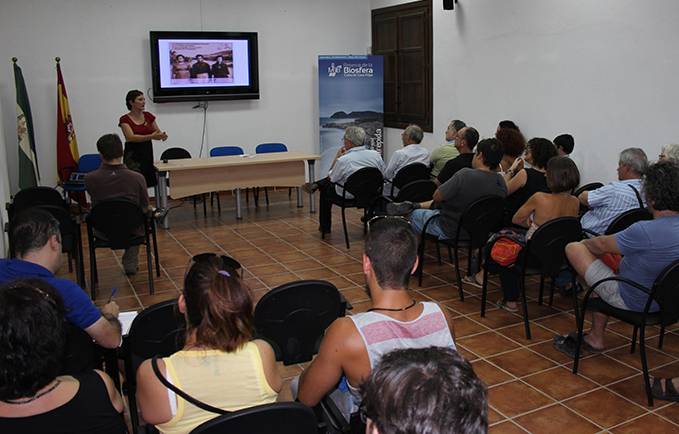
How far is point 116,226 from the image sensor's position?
495 centimetres

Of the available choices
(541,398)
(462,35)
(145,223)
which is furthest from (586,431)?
(462,35)

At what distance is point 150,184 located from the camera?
7.82 metres

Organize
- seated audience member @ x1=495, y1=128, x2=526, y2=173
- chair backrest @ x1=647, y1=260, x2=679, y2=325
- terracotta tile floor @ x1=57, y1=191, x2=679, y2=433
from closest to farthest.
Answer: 1. chair backrest @ x1=647, y1=260, x2=679, y2=325
2. terracotta tile floor @ x1=57, y1=191, x2=679, y2=433
3. seated audience member @ x1=495, y1=128, x2=526, y2=173

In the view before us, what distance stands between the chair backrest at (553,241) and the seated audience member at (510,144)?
1841 mm

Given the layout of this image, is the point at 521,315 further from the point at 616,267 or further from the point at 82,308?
the point at 82,308

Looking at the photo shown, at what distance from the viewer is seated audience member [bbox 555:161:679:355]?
3154 millimetres

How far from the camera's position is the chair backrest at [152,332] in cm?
266

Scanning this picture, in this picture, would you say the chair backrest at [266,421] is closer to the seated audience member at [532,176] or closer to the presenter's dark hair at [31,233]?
the presenter's dark hair at [31,233]

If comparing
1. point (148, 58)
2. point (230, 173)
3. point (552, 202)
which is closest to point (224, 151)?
point (230, 173)

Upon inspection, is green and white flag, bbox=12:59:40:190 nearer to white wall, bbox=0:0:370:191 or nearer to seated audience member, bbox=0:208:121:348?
white wall, bbox=0:0:370:191

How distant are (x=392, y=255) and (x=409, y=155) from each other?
4.46 meters

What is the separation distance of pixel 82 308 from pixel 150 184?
546 centimetres

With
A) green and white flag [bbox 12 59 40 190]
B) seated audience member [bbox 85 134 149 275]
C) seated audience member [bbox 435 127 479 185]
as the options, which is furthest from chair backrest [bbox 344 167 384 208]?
green and white flag [bbox 12 59 40 190]

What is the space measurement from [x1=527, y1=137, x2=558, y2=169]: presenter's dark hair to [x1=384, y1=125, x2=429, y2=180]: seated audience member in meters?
1.65
